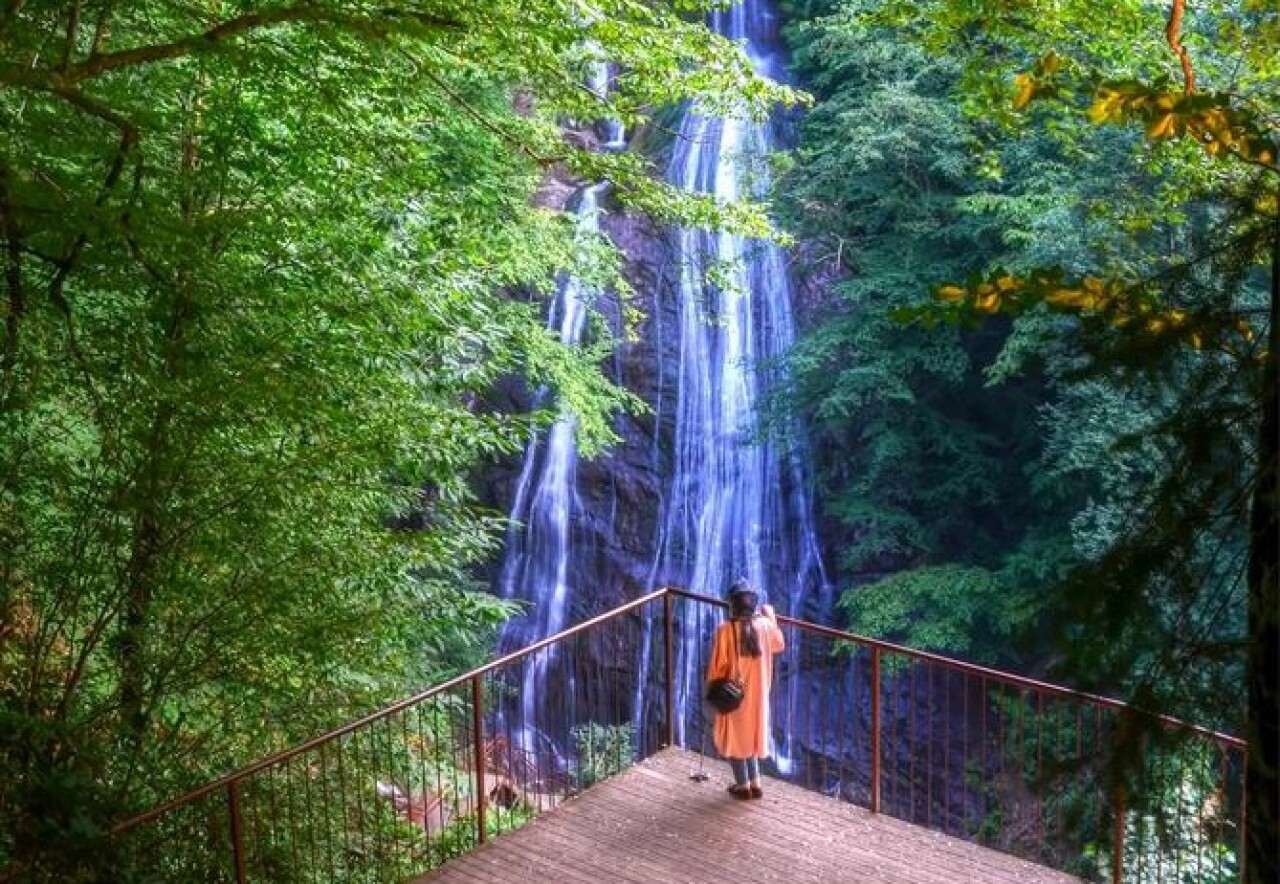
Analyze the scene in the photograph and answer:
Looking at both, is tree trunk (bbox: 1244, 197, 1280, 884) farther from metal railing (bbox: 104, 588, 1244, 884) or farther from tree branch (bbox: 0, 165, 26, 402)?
tree branch (bbox: 0, 165, 26, 402)

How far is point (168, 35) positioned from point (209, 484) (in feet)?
8.84

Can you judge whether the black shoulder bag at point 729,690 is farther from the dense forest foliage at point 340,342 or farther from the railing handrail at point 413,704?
the dense forest foliage at point 340,342

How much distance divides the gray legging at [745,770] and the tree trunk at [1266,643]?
4686 mm

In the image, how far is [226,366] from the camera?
6.04 metres

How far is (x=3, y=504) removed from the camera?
627 cm

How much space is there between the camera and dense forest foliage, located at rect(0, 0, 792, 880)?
5535mm

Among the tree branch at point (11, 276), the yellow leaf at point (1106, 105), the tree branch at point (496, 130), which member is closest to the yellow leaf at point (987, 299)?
the yellow leaf at point (1106, 105)

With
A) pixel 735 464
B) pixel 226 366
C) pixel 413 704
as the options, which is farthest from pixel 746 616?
pixel 735 464

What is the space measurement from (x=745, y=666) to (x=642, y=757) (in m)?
4.52

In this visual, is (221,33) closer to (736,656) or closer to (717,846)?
(736,656)

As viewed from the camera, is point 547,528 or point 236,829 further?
point 547,528

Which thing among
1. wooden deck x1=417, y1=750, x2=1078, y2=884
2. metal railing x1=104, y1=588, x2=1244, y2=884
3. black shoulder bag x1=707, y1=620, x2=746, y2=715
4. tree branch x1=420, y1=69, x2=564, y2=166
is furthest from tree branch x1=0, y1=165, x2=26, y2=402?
black shoulder bag x1=707, y1=620, x2=746, y2=715

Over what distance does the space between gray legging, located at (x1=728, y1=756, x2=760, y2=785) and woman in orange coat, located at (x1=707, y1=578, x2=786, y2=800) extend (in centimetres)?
3

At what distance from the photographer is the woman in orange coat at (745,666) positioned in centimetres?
741
